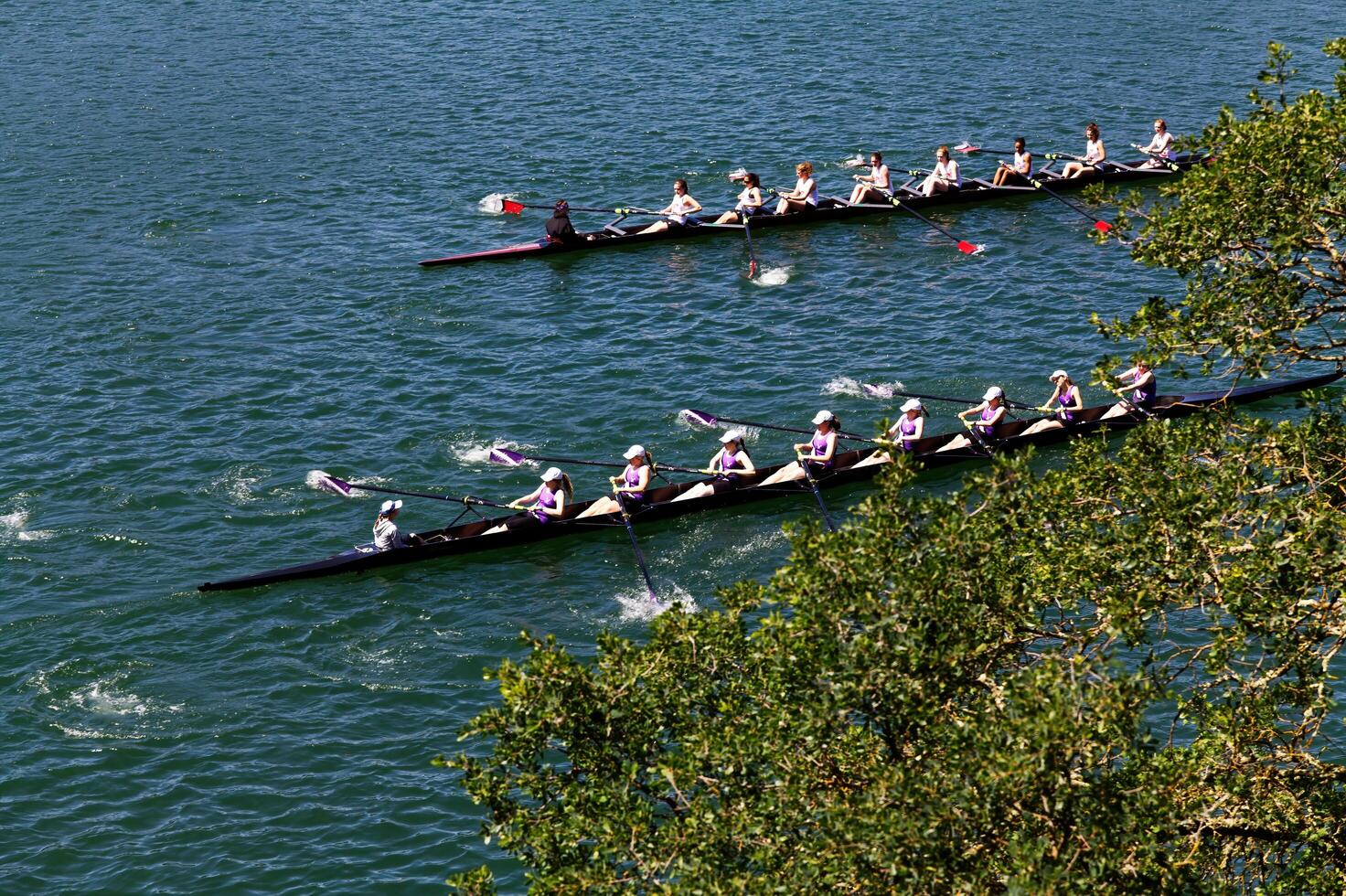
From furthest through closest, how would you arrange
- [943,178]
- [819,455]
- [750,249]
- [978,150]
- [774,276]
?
[978,150] < [943,178] < [750,249] < [774,276] < [819,455]

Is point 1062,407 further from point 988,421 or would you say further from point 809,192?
point 809,192

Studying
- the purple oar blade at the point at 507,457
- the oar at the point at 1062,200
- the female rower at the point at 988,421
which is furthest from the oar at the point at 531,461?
the oar at the point at 1062,200

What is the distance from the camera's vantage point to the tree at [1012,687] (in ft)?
39.5

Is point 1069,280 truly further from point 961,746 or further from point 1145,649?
point 961,746

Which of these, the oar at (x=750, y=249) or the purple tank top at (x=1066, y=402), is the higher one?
the oar at (x=750, y=249)

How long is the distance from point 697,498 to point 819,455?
8.73 ft

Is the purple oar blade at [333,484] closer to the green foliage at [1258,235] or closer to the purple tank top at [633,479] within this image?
the purple tank top at [633,479]

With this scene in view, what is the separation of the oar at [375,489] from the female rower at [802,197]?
1730 cm

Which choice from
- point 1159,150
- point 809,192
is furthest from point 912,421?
point 1159,150

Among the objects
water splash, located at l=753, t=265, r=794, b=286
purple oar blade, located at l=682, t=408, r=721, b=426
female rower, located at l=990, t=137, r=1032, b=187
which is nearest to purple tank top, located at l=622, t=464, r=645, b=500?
purple oar blade, located at l=682, t=408, r=721, b=426

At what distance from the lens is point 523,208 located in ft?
150

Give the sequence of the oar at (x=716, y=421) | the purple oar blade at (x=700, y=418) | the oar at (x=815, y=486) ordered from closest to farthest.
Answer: the oar at (x=815, y=486), the oar at (x=716, y=421), the purple oar blade at (x=700, y=418)

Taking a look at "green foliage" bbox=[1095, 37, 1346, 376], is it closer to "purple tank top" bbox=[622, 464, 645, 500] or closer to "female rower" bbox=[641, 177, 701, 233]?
"purple tank top" bbox=[622, 464, 645, 500]

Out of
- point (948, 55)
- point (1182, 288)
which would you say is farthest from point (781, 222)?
point (948, 55)
